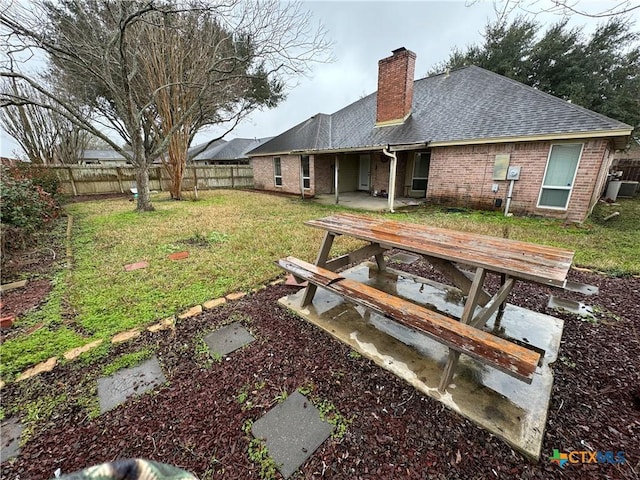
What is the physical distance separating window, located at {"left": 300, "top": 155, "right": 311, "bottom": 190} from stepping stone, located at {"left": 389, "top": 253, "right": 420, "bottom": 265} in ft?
30.2

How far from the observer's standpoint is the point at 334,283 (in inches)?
94.3

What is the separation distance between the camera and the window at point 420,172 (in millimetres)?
11203

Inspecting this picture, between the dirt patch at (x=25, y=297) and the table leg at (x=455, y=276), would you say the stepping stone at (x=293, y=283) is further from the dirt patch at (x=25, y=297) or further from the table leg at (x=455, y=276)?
the dirt patch at (x=25, y=297)

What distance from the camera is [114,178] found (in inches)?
535

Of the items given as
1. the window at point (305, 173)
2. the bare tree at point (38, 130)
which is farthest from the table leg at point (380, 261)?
the bare tree at point (38, 130)

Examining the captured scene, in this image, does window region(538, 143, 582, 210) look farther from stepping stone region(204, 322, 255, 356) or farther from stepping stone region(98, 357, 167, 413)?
stepping stone region(98, 357, 167, 413)

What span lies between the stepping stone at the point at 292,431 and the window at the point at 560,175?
9.01m

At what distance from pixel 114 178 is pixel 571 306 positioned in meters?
17.8

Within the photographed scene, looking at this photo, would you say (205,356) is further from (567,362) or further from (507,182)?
(507,182)

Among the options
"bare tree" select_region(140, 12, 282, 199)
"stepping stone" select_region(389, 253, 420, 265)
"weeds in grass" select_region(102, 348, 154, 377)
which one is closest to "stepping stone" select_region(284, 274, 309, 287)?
"weeds in grass" select_region(102, 348, 154, 377)

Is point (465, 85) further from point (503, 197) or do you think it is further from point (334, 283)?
point (334, 283)

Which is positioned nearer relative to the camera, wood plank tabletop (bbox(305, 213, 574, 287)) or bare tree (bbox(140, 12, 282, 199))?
wood plank tabletop (bbox(305, 213, 574, 287))

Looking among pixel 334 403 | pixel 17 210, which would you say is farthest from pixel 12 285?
pixel 334 403

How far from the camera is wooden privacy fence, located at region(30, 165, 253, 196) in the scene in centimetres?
1233
